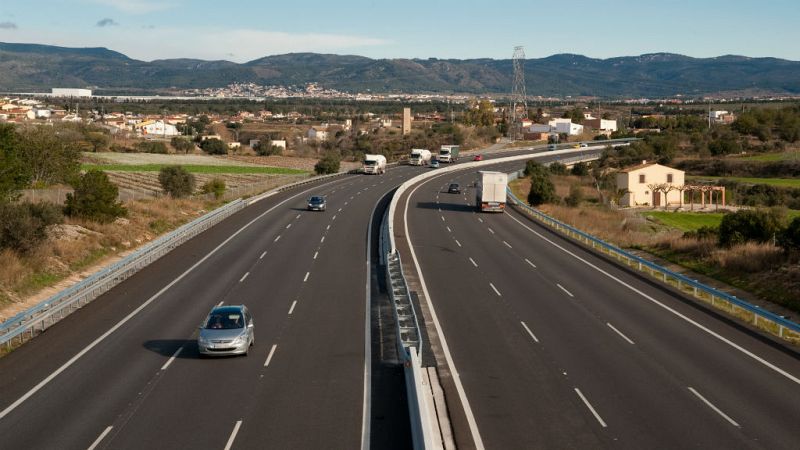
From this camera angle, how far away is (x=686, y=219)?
232 feet

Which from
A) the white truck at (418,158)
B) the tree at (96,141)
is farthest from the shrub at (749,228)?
the tree at (96,141)

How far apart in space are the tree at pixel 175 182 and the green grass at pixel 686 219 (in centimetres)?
3540

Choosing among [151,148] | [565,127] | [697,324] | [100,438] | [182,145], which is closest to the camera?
[100,438]

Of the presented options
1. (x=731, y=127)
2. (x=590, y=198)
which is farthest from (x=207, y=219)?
(x=731, y=127)

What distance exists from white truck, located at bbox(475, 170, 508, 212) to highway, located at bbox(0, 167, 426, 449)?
73.0 ft

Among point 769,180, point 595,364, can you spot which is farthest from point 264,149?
point 595,364

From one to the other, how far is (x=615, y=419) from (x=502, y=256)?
2340 centimetres

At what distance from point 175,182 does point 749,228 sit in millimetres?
39642

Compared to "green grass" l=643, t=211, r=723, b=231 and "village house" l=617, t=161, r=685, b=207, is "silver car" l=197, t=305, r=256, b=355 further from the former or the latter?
"village house" l=617, t=161, r=685, b=207

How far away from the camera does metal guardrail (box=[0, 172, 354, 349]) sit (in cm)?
2417

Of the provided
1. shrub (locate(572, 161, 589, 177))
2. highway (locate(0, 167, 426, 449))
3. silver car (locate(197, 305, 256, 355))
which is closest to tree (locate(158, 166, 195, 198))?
highway (locate(0, 167, 426, 449))

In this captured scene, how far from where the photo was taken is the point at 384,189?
78.1m

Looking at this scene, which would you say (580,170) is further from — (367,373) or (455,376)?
(367,373)

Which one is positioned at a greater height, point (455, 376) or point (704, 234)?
point (704, 234)
